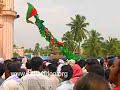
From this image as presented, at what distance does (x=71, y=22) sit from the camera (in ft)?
222

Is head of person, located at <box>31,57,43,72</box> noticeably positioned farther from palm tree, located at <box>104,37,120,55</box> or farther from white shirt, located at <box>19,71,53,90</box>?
palm tree, located at <box>104,37,120,55</box>

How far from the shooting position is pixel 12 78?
19.2ft

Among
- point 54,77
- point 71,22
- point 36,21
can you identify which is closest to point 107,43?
point 71,22

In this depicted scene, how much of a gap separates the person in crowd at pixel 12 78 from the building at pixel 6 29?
99.7ft

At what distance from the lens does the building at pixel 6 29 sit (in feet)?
120

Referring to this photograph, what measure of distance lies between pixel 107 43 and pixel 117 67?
7086 cm

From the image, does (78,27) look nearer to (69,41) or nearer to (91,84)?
(69,41)

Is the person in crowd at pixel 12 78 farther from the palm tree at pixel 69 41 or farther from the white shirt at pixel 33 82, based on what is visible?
the palm tree at pixel 69 41

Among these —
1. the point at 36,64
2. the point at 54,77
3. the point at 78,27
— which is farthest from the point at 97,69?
the point at 78,27

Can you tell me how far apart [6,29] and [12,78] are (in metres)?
31.5

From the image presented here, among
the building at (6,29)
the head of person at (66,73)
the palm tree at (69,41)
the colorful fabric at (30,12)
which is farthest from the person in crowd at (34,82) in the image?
the palm tree at (69,41)

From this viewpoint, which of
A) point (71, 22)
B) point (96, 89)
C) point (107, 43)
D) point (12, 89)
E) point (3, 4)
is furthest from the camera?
point (107, 43)

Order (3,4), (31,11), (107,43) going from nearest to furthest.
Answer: (31,11) → (3,4) → (107,43)

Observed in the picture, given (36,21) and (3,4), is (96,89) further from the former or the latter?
(3,4)
